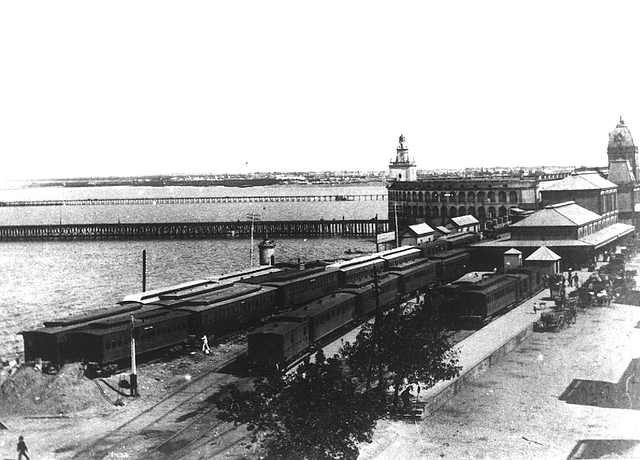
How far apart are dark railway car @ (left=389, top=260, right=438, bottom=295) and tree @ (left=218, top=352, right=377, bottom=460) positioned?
31.2 meters

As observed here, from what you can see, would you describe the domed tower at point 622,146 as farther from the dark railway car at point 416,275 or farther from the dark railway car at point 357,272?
the dark railway car at point 357,272

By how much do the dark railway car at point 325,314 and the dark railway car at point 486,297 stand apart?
22.3ft

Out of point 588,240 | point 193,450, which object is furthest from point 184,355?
point 588,240

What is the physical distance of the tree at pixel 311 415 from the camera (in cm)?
1959

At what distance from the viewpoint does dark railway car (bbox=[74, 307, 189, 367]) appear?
32000 mm

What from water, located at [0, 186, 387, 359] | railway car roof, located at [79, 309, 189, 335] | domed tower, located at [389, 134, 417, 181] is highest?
domed tower, located at [389, 134, 417, 181]

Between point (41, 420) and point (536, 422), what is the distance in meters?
18.9

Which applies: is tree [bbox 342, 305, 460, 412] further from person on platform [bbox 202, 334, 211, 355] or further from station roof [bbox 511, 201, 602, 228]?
station roof [bbox 511, 201, 602, 228]

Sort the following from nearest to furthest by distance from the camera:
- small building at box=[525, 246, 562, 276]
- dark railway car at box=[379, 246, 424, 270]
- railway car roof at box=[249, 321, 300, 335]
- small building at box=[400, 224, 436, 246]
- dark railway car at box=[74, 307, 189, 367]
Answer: railway car roof at box=[249, 321, 300, 335]
dark railway car at box=[74, 307, 189, 367]
small building at box=[525, 246, 562, 276]
dark railway car at box=[379, 246, 424, 270]
small building at box=[400, 224, 436, 246]

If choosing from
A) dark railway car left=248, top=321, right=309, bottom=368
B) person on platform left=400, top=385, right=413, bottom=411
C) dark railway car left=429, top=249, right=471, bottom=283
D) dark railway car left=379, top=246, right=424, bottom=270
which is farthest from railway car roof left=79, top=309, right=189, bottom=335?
dark railway car left=429, top=249, right=471, bottom=283

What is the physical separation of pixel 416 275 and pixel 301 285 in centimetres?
1126

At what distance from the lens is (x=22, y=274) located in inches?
3263

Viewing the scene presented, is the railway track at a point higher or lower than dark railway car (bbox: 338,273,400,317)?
lower

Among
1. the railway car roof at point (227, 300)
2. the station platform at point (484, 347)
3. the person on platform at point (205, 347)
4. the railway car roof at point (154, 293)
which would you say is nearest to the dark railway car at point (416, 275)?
the station platform at point (484, 347)
